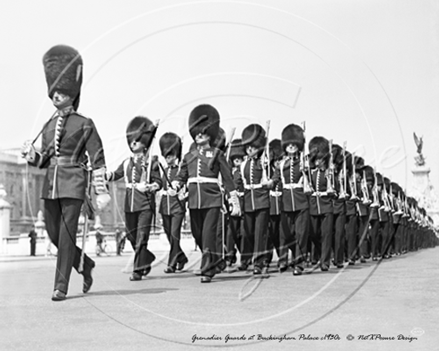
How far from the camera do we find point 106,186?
706 centimetres

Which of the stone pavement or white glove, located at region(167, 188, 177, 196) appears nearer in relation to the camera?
the stone pavement

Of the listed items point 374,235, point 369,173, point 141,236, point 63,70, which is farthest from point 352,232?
point 63,70

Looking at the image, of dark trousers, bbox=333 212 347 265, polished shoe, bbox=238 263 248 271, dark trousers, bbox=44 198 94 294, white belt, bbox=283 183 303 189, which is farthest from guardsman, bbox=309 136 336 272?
dark trousers, bbox=44 198 94 294

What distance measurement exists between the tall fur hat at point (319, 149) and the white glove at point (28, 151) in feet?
25.5

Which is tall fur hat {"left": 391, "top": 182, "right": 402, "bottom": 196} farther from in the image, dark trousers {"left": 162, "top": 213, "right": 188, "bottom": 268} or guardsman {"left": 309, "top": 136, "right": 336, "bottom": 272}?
dark trousers {"left": 162, "top": 213, "right": 188, "bottom": 268}

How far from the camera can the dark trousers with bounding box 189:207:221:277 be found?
9719 millimetres

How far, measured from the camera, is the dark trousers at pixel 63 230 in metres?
7.16

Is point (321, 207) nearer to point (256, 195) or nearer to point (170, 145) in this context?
point (256, 195)

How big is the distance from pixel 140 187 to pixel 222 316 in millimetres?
4634

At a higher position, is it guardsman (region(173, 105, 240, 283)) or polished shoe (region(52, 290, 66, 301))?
guardsman (region(173, 105, 240, 283))

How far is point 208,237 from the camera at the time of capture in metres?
9.89

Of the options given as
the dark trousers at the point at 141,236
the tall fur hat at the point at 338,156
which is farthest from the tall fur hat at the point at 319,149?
the dark trousers at the point at 141,236

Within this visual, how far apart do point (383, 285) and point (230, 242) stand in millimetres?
5054

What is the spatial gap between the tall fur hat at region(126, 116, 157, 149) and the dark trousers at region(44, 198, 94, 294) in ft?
11.0
